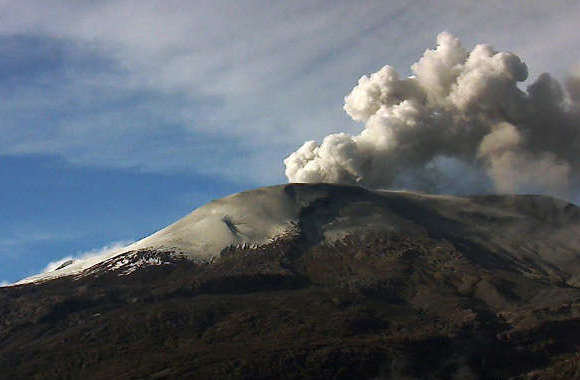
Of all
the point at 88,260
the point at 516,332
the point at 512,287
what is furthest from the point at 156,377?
the point at 88,260

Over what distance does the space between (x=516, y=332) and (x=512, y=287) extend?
16857 mm

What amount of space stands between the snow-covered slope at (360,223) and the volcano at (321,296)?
1.25 feet

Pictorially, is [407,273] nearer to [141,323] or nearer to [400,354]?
[400,354]

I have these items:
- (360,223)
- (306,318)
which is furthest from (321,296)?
(360,223)

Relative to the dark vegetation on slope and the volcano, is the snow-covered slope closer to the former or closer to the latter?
the volcano

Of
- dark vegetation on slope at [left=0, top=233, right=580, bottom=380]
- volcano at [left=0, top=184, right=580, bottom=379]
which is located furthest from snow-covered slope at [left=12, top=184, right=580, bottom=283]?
dark vegetation on slope at [left=0, top=233, right=580, bottom=380]

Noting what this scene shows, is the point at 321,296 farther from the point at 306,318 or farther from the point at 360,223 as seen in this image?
the point at 360,223

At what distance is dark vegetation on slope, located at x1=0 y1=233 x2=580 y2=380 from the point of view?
307 ft

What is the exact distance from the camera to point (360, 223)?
14388 cm

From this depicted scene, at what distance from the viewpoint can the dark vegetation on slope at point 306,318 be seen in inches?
3688

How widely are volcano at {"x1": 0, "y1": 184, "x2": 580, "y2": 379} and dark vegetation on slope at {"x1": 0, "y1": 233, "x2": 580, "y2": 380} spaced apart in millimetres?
245

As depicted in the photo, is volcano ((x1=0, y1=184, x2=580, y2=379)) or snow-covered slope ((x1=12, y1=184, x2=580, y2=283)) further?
snow-covered slope ((x1=12, y1=184, x2=580, y2=283))

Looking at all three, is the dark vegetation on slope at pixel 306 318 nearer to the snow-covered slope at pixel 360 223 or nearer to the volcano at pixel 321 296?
the volcano at pixel 321 296

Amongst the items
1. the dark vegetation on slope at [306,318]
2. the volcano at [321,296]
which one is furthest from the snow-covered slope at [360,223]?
the dark vegetation on slope at [306,318]
